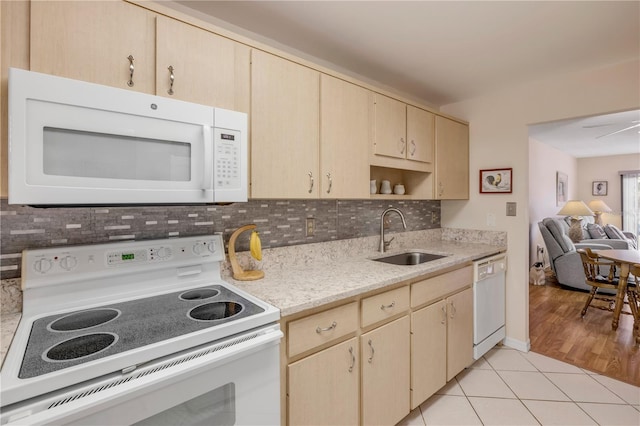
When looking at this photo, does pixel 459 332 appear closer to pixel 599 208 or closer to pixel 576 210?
pixel 576 210

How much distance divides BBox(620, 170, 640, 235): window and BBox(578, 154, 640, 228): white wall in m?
0.08

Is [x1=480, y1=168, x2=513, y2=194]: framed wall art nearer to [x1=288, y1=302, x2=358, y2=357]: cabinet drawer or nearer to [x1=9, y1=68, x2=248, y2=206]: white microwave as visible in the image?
[x1=288, y1=302, x2=358, y2=357]: cabinet drawer

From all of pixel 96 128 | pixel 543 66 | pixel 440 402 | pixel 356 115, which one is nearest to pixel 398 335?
pixel 440 402

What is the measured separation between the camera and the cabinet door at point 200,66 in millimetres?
1225

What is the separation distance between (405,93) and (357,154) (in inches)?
51.1

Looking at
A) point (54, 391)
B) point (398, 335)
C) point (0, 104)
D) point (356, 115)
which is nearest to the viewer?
point (54, 391)

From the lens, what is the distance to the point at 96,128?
1021 millimetres

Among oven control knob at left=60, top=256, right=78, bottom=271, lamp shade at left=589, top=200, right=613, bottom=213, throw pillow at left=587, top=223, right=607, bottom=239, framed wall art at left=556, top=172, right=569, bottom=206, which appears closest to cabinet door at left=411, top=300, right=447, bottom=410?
oven control knob at left=60, top=256, right=78, bottom=271

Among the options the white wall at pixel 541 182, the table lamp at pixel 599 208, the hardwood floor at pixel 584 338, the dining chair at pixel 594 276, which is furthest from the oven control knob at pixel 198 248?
the table lamp at pixel 599 208

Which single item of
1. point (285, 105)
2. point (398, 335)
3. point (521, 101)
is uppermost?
point (521, 101)

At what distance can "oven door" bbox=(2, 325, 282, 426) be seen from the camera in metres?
0.75

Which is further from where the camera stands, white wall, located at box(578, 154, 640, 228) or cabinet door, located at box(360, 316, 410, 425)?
white wall, located at box(578, 154, 640, 228)

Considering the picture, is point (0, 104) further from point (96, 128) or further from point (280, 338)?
point (280, 338)

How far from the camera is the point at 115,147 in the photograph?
107 cm
